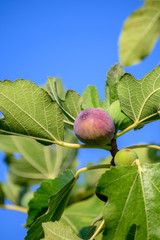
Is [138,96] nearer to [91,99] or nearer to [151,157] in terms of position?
[91,99]

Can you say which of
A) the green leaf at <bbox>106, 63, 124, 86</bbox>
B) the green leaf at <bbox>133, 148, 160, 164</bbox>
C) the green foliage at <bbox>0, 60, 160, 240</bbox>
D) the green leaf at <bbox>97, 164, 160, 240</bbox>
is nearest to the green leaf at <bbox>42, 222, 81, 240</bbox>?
the green foliage at <bbox>0, 60, 160, 240</bbox>

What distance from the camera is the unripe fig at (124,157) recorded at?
1216 millimetres

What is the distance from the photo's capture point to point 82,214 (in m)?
2.21

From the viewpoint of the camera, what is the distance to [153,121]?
4.64 feet

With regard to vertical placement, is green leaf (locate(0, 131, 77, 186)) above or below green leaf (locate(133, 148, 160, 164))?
above

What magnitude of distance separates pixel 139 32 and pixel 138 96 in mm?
253

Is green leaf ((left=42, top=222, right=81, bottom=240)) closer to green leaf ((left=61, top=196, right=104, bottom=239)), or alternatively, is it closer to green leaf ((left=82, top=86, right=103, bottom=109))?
green leaf ((left=82, top=86, right=103, bottom=109))

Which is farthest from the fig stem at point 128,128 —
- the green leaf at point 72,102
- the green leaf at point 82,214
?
the green leaf at point 82,214

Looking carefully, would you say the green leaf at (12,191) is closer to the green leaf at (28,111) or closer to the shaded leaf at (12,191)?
the shaded leaf at (12,191)

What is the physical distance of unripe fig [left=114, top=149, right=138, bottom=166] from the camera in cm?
122

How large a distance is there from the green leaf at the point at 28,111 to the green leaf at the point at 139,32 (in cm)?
36

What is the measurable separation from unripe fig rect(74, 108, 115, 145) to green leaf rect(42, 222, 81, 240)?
0.36 meters

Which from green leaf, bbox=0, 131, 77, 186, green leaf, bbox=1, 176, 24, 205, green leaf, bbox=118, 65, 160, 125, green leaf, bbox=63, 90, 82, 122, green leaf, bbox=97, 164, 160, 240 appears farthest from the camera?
green leaf, bbox=1, 176, 24, 205

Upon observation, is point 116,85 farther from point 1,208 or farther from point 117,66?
point 1,208
